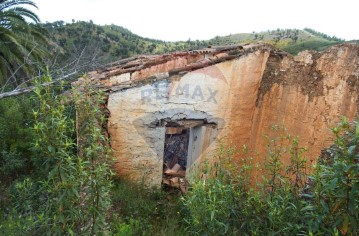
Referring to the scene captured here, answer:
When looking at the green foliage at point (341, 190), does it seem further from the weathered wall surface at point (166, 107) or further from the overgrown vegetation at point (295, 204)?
the weathered wall surface at point (166, 107)

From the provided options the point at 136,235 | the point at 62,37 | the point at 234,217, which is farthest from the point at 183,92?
the point at 62,37

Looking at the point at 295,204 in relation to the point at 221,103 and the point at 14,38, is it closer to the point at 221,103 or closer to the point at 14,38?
the point at 221,103

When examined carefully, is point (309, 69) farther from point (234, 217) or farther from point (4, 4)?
point (4, 4)

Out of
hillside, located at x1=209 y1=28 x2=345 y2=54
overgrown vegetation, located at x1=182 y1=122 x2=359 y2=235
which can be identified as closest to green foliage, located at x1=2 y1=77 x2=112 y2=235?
overgrown vegetation, located at x1=182 y1=122 x2=359 y2=235

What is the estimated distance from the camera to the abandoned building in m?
5.36

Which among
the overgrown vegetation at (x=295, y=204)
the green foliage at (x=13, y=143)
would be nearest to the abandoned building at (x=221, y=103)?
the green foliage at (x=13, y=143)

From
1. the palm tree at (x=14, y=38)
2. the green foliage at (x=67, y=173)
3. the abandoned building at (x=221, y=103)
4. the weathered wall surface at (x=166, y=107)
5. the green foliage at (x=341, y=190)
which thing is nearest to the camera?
the green foliage at (x=341, y=190)

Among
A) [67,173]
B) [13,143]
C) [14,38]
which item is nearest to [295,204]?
[67,173]

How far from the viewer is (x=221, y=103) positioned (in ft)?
20.1

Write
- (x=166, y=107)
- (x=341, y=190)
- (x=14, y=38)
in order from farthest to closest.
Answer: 1. (x=14, y=38)
2. (x=166, y=107)
3. (x=341, y=190)

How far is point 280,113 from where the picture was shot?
19.4ft

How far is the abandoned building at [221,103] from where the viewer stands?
5363 millimetres

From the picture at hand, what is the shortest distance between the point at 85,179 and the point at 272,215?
1572mm

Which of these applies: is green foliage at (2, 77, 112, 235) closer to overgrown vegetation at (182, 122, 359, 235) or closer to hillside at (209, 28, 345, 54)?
overgrown vegetation at (182, 122, 359, 235)
